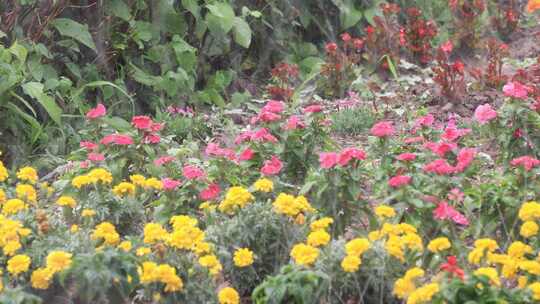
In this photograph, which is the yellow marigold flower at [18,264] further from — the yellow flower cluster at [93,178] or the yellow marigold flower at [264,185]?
the yellow marigold flower at [264,185]

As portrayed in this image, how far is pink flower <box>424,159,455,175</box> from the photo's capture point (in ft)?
13.3

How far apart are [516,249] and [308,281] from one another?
660 mm

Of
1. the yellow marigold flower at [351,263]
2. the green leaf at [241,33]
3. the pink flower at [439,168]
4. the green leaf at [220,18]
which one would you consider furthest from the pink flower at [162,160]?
the green leaf at [241,33]

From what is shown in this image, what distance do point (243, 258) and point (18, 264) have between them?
28.0 inches

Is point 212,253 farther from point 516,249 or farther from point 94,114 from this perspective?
point 94,114

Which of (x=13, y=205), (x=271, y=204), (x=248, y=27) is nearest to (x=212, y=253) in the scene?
(x=271, y=204)

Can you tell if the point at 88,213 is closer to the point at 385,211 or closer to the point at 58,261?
the point at 58,261

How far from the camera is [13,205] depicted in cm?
388

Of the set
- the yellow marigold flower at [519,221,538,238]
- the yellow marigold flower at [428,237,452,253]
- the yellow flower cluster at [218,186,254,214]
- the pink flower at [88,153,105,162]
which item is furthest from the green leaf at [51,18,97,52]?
the yellow marigold flower at [519,221,538,238]

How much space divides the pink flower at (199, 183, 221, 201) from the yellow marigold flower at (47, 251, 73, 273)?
0.88 meters

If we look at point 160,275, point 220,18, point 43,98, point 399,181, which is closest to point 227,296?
point 160,275

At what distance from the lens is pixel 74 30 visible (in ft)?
19.7

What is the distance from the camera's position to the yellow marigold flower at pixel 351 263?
11.0ft

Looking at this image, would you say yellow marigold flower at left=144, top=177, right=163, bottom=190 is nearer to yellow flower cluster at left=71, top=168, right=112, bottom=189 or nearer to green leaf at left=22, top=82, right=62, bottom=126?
yellow flower cluster at left=71, top=168, right=112, bottom=189
